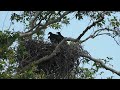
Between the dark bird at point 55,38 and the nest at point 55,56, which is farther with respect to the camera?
the dark bird at point 55,38

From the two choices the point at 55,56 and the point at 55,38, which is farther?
the point at 55,38

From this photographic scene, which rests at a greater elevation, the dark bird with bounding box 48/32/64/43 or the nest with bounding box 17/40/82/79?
the dark bird with bounding box 48/32/64/43

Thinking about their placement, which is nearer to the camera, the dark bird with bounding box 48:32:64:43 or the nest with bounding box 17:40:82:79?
the nest with bounding box 17:40:82:79

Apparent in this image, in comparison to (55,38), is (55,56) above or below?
below

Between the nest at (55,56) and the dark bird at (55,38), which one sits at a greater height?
the dark bird at (55,38)

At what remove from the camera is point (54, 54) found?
23.3ft
